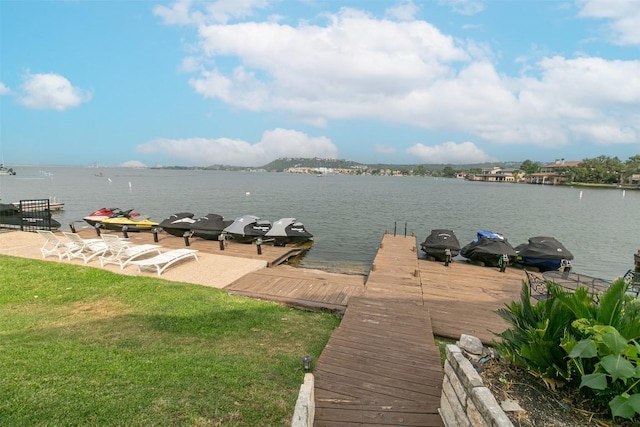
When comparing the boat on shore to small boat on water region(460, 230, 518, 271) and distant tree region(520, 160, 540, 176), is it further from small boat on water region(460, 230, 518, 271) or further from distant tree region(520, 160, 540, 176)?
distant tree region(520, 160, 540, 176)

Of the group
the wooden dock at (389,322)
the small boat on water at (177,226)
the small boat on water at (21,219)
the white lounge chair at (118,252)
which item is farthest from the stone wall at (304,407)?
the small boat on water at (21,219)

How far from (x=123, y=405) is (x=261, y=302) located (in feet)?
13.6

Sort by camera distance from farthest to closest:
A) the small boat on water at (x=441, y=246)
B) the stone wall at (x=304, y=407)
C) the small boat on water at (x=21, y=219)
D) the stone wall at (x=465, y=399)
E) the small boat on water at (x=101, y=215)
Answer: the small boat on water at (x=101, y=215), the small boat on water at (x=21, y=219), the small boat on water at (x=441, y=246), the stone wall at (x=304, y=407), the stone wall at (x=465, y=399)

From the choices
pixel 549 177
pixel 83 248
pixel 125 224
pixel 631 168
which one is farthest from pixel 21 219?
pixel 549 177

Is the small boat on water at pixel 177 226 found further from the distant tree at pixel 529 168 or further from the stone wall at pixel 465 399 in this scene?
the distant tree at pixel 529 168

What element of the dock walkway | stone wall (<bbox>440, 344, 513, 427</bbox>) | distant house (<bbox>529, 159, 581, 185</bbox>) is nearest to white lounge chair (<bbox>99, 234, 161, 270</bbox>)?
the dock walkway

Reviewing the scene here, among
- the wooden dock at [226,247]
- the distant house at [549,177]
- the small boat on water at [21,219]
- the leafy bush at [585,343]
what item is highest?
the distant house at [549,177]

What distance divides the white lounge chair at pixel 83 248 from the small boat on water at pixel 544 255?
15244 mm

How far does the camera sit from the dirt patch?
8.43 ft

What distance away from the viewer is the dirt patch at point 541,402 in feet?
8.43

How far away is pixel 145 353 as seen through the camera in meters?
4.62

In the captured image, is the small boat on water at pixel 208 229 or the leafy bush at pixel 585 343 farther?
the small boat on water at pixel 208 229

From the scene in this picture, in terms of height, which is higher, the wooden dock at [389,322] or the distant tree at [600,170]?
the distant tree at [600,170]

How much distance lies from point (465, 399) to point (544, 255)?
12.1 m
